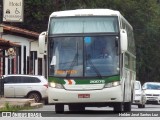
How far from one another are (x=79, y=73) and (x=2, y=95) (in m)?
14.9

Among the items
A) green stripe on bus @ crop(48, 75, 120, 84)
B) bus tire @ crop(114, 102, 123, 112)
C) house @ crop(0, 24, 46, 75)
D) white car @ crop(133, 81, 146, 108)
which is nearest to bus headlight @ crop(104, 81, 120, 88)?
green stripe on bus @ crop(48, 75, 120, 84)

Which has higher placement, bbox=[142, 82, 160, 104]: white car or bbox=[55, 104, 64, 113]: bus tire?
bbox=[55, 104, 64, 113]: bus tire

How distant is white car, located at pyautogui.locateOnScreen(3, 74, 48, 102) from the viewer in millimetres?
39969

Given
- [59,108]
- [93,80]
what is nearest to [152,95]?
[59,108]

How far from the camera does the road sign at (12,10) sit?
32.2 m

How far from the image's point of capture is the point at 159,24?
71.8 meters

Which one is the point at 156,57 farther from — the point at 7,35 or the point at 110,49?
the point at 110,49

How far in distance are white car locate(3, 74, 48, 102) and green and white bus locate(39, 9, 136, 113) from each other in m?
15.7

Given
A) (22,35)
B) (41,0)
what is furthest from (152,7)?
(22,35)

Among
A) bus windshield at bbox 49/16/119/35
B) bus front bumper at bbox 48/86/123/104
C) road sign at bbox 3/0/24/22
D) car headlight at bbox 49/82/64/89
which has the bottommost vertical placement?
bus front bumper at bbox 48/86/123/104

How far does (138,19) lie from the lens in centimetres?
6531

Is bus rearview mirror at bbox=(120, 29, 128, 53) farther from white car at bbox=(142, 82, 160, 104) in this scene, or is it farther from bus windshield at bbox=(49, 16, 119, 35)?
white car at bbox=(142, 82, 160, 104)

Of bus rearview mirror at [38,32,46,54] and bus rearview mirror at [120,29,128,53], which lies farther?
bus rearview mirror at [38,32,46,54]

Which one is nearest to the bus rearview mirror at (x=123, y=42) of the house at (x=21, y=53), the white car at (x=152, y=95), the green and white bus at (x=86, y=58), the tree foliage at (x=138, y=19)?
the green and white bus at (x=86, y=58)
